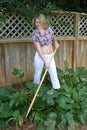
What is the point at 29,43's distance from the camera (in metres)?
5.46

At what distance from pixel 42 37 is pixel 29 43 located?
1.26 metres

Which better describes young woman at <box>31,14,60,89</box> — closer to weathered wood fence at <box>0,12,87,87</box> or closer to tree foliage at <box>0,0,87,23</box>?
tree foliage at <box>0,0,87,23</box>

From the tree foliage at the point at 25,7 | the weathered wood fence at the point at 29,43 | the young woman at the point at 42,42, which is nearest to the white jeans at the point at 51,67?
the young woman at the point at 42,42

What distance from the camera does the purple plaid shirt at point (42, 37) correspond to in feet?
13.8

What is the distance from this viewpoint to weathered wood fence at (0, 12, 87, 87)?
5195 millimetres

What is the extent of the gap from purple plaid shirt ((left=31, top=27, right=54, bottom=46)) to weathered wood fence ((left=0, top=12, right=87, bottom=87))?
104cm

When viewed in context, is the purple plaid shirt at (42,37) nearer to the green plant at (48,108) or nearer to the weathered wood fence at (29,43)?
the green plant at (48,108)

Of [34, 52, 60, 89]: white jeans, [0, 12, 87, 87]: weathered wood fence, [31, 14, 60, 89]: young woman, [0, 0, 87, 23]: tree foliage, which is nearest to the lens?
[31, 14, 60, 89]: young woman

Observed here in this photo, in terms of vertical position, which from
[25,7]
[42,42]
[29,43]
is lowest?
[29,43]

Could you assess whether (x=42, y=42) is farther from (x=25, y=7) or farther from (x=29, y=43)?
(x=29, y=43)

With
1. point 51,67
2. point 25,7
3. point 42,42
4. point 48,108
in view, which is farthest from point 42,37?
point 48,108

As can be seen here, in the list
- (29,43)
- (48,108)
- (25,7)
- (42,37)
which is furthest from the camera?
(29,43)

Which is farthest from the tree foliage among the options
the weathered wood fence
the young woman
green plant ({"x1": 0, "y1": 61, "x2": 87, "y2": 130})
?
green plant ({"x1": 0, "y1": 61, "x2": 87, "y2": 130})

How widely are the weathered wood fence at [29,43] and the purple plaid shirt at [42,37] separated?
1.04 m
